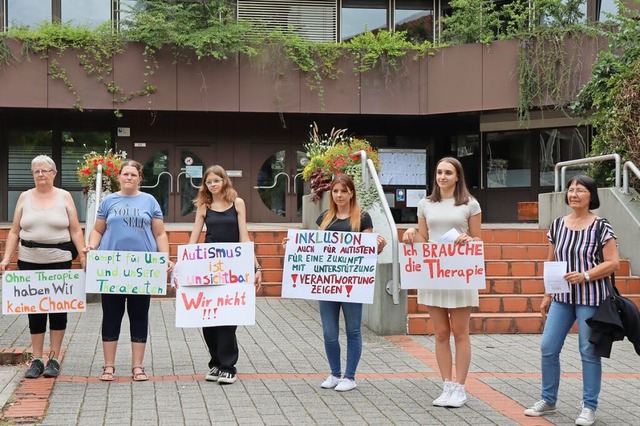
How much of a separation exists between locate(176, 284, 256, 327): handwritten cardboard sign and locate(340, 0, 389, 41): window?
15.1m

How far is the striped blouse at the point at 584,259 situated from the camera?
5773mm

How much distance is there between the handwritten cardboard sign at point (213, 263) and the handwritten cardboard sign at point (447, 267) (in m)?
1.40

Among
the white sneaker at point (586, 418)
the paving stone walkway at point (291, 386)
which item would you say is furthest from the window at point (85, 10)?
the white sneaker at point (586, 418)

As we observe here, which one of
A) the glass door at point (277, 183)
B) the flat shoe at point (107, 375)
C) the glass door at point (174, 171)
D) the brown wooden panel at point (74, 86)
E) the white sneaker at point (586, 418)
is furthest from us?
the glass door at point (277, 183)

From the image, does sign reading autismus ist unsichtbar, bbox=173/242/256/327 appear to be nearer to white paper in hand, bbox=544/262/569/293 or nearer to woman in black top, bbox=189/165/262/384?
woman in black top, bbox=189/165/262/384

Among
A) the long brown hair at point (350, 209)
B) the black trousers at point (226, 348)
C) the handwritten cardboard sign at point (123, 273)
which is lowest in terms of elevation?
Result: the black trousers at point (226, 348)

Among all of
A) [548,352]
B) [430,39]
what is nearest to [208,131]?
[430,39]

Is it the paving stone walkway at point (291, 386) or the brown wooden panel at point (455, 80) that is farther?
the brown wooden panel at point (455, 80)

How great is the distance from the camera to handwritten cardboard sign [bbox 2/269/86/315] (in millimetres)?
6918

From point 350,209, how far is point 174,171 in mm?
14153

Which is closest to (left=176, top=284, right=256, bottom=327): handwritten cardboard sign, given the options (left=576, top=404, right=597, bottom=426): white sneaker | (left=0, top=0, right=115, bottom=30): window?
(left=576, top=404, right=597, bottom=426): white sneaker

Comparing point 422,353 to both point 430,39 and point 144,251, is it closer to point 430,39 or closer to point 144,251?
point 144,251

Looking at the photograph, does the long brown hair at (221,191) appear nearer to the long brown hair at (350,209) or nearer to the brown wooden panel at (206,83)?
the long brown hair at (350,209)

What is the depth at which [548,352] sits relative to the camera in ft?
19.4
